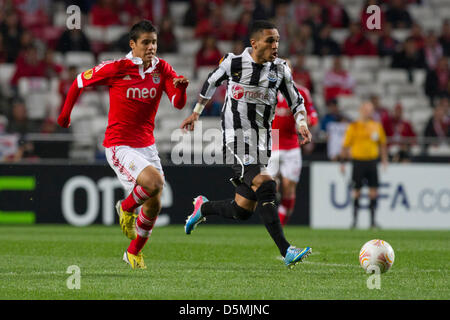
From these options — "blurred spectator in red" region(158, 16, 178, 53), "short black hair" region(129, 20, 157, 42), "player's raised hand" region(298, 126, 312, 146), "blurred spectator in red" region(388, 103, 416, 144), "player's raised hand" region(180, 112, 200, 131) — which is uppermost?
"blurred spectator in red" region(158, 16, 178, 53)

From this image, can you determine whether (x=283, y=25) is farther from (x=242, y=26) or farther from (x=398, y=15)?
(x=398, y=15)

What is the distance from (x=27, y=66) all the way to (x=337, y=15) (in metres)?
7.17

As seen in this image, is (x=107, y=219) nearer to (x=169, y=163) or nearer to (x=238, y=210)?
(x=169, y=163)

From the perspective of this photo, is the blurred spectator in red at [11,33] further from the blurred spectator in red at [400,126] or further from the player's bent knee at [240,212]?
the player's bent knee at [240,212]

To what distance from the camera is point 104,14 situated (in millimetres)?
18859

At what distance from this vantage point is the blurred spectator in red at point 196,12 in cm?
1942

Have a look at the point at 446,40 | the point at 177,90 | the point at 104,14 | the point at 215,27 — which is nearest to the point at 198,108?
the point at 177,90

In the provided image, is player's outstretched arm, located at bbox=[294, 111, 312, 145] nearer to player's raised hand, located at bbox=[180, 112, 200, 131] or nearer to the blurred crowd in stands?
player's raised hand, located at bbox=[180, 112, 200, 131]

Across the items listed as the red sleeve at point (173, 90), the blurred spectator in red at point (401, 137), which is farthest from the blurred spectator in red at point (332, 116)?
the red sleeve at point (173, 90)

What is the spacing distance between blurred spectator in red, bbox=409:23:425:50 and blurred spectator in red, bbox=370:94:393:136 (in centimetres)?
257

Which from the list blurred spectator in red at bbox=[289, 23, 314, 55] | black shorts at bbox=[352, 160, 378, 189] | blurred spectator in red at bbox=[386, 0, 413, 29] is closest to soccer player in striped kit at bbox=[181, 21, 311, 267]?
black shorts at bbox=[352, 160, 378, 189]

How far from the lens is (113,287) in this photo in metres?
6.84

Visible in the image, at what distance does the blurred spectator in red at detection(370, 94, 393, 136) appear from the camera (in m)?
17.4
